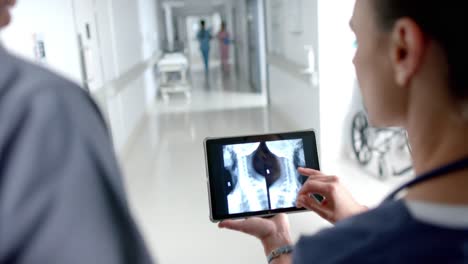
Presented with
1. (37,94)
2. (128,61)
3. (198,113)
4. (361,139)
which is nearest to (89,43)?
(128,61)

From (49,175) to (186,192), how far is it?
3.29 metres

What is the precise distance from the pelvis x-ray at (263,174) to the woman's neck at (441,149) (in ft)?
2.10

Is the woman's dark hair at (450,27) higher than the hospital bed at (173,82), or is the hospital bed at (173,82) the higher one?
the woman's dark hair at (450,27)

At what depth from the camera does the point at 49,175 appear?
16.6 inches

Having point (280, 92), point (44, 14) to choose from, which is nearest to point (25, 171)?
point (44, 14)

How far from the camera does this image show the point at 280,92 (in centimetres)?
627

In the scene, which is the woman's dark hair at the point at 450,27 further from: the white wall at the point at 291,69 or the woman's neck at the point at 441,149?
the white wall at the point at 291,69

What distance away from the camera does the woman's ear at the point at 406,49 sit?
0.52m

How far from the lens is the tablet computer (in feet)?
3.94

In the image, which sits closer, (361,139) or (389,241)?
(389,241)

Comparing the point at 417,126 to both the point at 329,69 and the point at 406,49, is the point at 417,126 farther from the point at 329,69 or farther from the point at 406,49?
the point at 329,69

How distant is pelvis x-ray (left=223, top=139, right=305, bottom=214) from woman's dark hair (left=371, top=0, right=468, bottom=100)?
2.38 ft

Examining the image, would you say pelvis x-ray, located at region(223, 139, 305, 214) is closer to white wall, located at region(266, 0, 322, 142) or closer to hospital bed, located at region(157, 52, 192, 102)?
white wall, located at region(266, 0, 322, 142)

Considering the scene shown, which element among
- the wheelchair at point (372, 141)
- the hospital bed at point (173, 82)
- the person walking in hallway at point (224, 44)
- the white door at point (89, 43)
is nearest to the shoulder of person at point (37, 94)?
the white door at point (89, 43)
